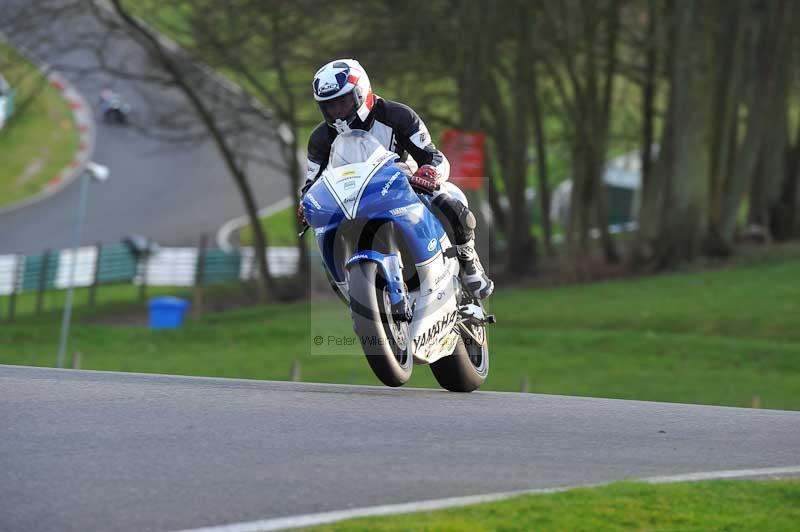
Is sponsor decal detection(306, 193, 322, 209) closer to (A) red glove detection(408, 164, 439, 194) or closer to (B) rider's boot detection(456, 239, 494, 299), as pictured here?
(A) red glove detection(408, 164, 439, 194)

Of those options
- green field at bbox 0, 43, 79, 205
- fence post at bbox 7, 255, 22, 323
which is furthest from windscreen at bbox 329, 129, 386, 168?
green field at bbox 0, 43, 79, 205

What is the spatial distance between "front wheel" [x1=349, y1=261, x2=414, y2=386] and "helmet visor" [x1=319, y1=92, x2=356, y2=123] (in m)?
1.02

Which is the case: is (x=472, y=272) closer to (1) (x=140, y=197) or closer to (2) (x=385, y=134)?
(2) (x=385, y=134)

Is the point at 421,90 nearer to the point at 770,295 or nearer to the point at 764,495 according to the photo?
the point at 770,295

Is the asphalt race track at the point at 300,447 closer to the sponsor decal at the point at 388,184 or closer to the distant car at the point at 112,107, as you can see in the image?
the sponsor decal at the point at 388,184

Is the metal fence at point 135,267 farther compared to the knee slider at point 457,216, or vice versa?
the metal fence at point 135,267

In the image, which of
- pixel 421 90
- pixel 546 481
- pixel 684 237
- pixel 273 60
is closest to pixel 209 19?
pixel 273 60

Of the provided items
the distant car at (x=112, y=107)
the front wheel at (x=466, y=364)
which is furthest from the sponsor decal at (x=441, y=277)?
the distant car at (x=112, y=107)

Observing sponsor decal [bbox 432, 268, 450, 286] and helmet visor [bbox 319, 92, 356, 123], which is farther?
sponsor decal [bbox 432, 268, 450, 286]

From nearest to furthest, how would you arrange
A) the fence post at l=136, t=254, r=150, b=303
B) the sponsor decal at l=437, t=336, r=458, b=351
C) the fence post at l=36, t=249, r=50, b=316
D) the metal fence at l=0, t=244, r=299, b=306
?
1. the sponsor decal at l=437, t=336, r=458, b=351
2. the fence post at l=36, t=249, r=50, b=316
3. the fence post at l=136, t=254, r=150, b=303
4. the metal fence at l=0, t=244, r=299, b=306

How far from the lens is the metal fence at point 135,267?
111 feet

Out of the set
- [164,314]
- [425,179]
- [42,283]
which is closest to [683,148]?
[164,314]

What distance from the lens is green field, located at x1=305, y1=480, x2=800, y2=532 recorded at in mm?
5492

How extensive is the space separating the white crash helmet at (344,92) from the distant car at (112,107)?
3993 cm
